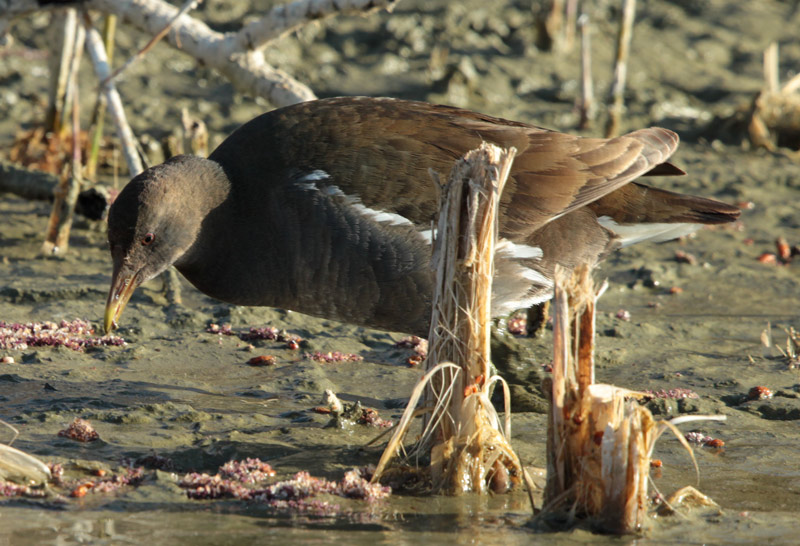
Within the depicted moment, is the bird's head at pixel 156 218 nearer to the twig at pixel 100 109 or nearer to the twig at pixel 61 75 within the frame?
the twig at pixel 100 109

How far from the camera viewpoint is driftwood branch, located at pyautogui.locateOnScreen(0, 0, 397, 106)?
297 inches

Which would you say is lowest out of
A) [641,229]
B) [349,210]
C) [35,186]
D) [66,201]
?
[349,210]

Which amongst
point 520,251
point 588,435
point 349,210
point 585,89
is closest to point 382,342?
point 520,251

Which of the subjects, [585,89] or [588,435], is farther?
[585,89]

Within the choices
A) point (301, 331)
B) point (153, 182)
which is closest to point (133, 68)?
point (301, 331)

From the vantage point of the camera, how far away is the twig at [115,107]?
7.38 m

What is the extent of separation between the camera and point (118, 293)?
5.63m

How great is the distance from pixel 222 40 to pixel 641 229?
3.43 meters

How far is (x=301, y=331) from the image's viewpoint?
276 inches

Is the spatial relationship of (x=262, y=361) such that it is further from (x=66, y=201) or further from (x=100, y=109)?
(x=100, y=109)

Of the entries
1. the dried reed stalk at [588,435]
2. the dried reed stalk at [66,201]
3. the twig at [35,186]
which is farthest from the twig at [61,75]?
the dried reed stalk at [588,435]

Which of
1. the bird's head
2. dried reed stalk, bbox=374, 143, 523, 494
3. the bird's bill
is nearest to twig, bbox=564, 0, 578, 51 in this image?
the bird's head

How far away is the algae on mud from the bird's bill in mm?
447

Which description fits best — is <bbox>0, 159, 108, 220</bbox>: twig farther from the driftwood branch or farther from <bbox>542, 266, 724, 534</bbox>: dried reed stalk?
<bbox>542, 266, 724, 534</bbox>: dried reed stalk
